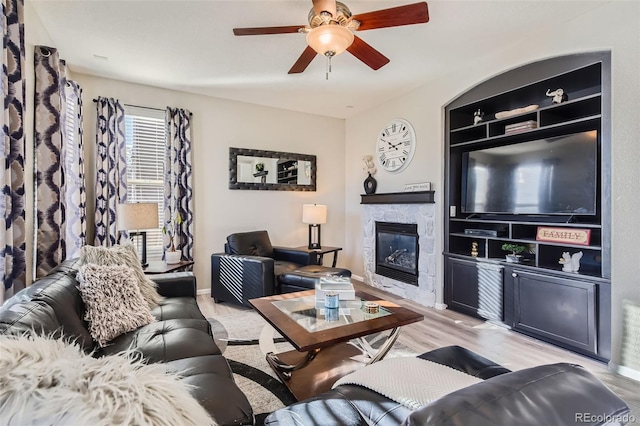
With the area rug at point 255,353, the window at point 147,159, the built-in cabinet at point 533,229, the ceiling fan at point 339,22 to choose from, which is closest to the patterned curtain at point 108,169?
the window at point 147,159

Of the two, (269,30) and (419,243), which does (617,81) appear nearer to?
(419,243)

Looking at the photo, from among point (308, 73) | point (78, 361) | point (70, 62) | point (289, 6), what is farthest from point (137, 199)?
point (78, 361)

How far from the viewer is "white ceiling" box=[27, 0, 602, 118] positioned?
2363mm

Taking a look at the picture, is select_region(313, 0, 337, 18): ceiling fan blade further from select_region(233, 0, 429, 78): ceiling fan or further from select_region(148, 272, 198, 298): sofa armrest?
select_region(148, 272, 198, 298): sofa armrest

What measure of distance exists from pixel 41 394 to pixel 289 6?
259cm

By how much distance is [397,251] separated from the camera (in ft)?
14.2

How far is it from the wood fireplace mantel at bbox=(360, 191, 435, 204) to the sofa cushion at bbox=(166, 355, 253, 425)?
9.90 feet

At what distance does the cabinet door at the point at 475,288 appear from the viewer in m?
3.14


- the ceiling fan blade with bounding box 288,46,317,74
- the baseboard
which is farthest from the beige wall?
the ceiling fan blade with bounding box 288,46,317,74

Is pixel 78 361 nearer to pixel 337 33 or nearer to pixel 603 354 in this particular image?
pixel 337 33

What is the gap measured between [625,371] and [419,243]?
2092 mm

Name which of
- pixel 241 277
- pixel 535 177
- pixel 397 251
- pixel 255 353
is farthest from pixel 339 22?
pixel 397 251

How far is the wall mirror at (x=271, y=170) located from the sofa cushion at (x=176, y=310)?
2.28m

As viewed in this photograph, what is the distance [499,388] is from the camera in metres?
0.62
